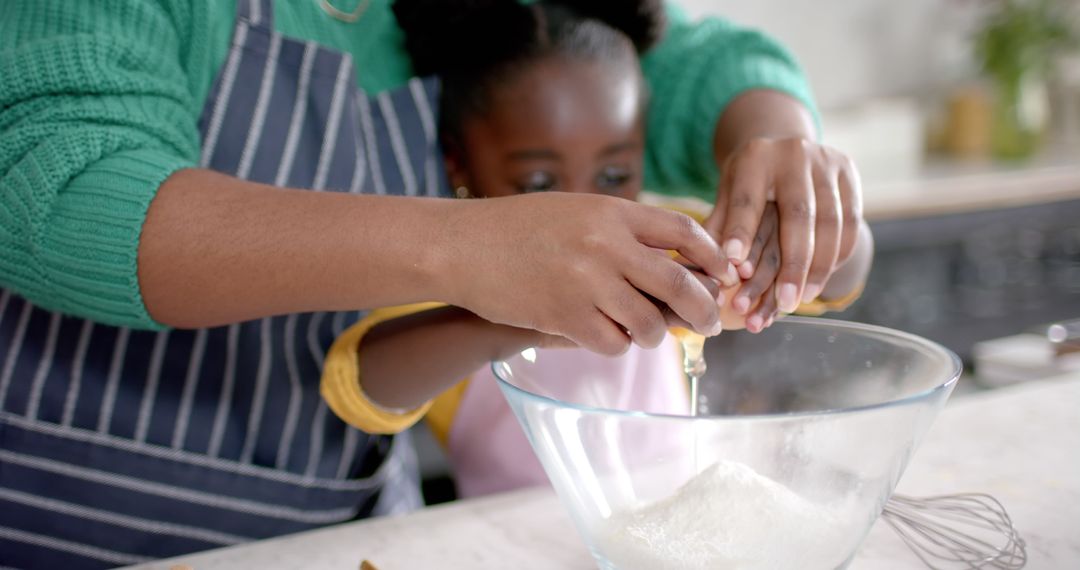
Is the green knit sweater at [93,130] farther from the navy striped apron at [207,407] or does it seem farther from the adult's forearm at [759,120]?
the adult's forearm at [759,120]

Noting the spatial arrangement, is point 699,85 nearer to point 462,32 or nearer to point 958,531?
point 462,32

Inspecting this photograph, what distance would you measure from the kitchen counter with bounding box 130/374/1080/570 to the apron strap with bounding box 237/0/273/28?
0.43 m

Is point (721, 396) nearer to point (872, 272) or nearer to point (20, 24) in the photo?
point (20, 24)

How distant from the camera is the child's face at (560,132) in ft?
2.97

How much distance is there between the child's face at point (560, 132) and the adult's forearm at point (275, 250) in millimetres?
345

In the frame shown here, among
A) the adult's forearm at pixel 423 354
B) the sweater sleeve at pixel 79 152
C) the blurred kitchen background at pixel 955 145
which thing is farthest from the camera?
the blurred kitchen background at pixel 955 145

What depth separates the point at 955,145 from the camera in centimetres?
273

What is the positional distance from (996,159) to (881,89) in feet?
1.22

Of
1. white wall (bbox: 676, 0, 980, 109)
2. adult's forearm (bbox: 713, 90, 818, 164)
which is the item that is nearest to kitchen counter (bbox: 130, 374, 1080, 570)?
adult's forearm (bbox: 713, 90, 818, 164)

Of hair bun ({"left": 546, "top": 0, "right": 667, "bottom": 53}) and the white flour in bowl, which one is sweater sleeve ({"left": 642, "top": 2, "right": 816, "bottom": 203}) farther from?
the white flour in bowl

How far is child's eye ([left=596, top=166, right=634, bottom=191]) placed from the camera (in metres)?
0.93

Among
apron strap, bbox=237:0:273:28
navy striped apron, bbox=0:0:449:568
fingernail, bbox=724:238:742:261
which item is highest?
apron strap, bbox=237:0:273:28

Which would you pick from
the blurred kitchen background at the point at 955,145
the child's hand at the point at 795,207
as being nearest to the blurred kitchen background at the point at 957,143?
the blurred kitchen background at the point at 955,145

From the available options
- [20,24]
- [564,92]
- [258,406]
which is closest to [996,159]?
[564,92]
